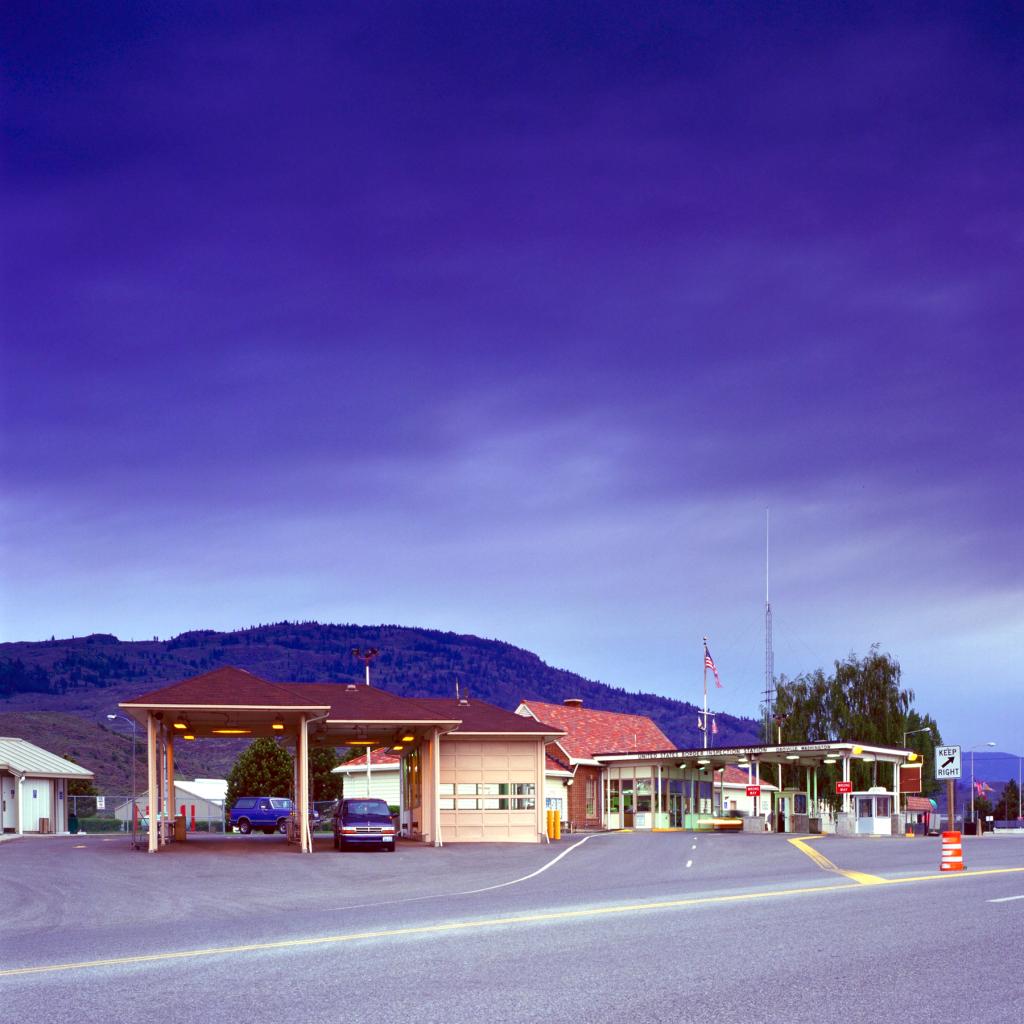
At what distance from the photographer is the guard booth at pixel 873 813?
190 feet

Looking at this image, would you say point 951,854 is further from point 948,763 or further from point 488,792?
point 488,792

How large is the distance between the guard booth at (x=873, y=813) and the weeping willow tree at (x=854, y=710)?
24455 millimetres

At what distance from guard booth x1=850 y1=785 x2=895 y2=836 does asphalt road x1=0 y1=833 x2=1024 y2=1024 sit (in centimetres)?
2864

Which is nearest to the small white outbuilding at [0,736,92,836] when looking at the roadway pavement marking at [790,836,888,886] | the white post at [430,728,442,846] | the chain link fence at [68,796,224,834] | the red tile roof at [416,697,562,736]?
the chain link fence at [68,796,224,834]

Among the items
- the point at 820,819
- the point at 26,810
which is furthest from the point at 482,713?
the point at 26,810

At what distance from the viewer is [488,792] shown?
1879 inches

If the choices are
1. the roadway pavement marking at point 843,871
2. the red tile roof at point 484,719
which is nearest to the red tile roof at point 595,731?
the red tile roof at point 484,719

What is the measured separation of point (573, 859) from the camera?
117ft

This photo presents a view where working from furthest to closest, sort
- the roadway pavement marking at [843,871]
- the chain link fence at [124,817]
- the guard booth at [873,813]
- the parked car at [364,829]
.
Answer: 1. the chain link fence at [124,817]
2. the guard booth at [873,813]
3. the parked car at [364,829]
4. the roadway pavement marking at [843,871]

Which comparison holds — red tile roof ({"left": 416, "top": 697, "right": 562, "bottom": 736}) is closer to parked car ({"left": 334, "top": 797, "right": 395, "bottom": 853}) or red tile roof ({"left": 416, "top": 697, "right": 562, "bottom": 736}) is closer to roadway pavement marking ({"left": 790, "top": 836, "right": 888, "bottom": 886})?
parked car ({"left": 334, "top": 797, "right": 395, "bottom": 853})

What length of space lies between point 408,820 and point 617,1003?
39.8 metres

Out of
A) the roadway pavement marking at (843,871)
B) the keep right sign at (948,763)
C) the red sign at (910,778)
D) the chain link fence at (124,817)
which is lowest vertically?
the chain link fence at (124,817)

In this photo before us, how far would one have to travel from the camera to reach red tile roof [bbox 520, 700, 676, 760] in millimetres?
67363

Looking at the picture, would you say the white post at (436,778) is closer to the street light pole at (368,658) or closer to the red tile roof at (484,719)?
the red tile roof at (484,719)
